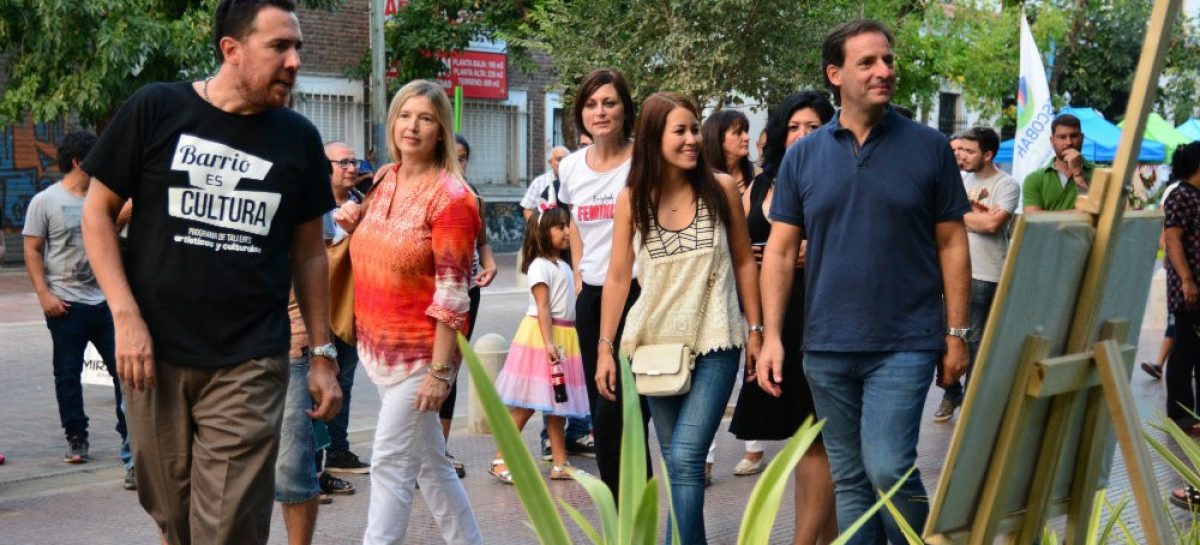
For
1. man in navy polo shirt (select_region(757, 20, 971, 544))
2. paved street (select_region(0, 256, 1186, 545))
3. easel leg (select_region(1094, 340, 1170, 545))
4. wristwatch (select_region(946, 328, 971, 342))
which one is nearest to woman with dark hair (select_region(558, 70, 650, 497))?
paved street (select_region(0, 256, 1186, 545))

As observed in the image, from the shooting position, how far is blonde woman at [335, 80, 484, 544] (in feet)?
17.6

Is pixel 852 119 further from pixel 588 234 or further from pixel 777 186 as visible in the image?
pixel 588 234

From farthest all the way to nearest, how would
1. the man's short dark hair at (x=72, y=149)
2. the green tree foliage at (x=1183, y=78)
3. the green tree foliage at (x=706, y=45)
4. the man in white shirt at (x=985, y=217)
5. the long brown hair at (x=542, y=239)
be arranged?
1. the green tree foliage at (x=1183, y=78)
2. the green tree foliage at (x=706, y=45)
3. the man in white shirt at (x=985, y=217)
4. the man's short dark hair at (x=72, y=149)
5. the long brown hair at (x=542, y=239)

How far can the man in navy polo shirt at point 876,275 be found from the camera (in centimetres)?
477

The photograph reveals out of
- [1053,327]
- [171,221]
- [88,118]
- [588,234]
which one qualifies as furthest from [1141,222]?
[88,118]

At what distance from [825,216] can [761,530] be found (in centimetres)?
219

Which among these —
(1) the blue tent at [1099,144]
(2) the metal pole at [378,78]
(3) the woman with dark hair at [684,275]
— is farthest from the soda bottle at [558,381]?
(2) the metal pole at [378,78]

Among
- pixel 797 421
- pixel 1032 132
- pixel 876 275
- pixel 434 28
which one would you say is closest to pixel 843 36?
pixel 876 275

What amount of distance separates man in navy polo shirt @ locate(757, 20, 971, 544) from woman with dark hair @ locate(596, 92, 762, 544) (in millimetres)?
506

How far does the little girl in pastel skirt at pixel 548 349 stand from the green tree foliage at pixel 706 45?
649cm

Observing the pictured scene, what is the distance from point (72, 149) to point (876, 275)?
5504 millimetres

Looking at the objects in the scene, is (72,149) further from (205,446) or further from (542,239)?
(205,446)

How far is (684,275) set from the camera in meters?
5.47

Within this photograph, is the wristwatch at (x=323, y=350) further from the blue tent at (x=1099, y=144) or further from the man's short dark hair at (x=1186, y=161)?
the blue tent at (x=1099, y=144)
